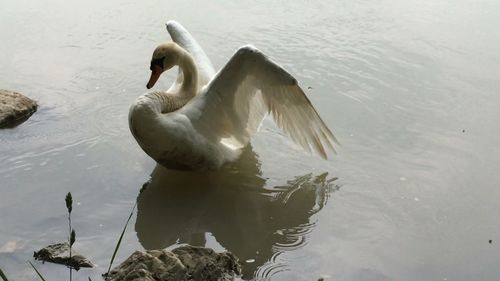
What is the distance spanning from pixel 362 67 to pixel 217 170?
2260 mm

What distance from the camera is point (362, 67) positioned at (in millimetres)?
6570

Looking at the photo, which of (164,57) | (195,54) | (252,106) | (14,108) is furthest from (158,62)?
(14,108)

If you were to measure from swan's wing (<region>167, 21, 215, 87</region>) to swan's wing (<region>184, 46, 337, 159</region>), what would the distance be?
0.57 metres

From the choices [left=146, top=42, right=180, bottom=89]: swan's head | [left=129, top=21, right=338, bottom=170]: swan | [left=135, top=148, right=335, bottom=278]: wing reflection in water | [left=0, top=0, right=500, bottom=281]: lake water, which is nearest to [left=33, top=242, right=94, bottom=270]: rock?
[left=0, top=0, right=500, bottom=281]: lake water

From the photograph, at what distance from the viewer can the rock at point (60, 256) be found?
3.83 metres

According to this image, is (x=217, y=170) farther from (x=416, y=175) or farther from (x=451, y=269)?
(x=451, y=269)

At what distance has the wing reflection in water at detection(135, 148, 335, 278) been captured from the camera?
14.0 feet

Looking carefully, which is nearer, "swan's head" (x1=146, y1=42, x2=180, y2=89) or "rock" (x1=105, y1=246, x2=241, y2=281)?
"rock" (x1=105, y1=246, x2=241, y2=281)

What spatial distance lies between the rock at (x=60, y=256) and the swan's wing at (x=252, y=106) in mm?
1305

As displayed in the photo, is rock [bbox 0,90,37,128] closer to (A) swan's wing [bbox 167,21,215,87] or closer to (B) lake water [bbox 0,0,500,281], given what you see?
(B) lake water [bbox 0,0,500,281]

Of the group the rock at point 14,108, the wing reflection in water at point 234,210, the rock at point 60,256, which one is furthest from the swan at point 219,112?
the rock at point 14,108

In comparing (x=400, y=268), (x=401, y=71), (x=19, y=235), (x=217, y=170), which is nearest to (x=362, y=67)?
(x=401, y=71)

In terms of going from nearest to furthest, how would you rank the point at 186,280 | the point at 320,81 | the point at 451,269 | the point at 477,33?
the point at 186,280, the point at 451,269, the point at 320,81, the point at 477,33

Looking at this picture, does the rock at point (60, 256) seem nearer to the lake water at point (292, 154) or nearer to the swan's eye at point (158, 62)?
the lake water at point (292, 154)
